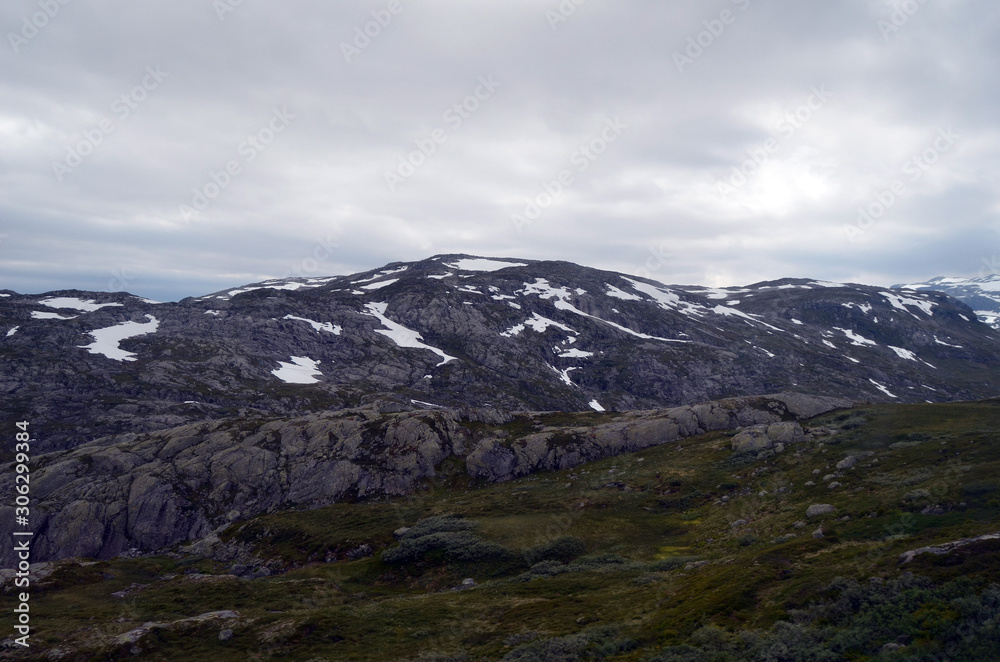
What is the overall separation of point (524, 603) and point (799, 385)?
201 metres

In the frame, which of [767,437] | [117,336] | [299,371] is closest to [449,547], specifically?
[767,437]

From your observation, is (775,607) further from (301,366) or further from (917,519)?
(301,366)

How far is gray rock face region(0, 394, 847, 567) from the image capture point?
227 feet

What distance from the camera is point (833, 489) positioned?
137 feet

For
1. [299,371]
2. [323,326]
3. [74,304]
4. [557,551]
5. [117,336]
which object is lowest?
[557,551]

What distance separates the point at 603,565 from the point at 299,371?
491 feet

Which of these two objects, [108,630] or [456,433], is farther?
[456,433]

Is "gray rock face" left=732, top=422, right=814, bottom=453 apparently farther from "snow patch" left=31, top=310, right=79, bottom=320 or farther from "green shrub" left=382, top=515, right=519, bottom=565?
"snow patch" left=31, top=310, right=79, bottom=320

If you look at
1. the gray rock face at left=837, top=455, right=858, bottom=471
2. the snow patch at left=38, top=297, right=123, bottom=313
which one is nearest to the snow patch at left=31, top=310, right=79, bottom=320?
the snow patch at left=38, top=297, right=123, bottom=313

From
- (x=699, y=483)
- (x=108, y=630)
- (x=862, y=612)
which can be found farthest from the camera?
(x=699, y=483)

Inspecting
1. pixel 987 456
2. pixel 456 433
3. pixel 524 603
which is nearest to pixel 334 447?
pixel 456 433

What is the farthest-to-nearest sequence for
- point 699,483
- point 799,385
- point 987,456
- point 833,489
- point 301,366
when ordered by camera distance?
point 799,385 → point 301,366 → point 699,483 → point 833,489 → point 987,456

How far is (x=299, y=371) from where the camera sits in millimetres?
166750

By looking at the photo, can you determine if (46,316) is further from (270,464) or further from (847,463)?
(847,463)
